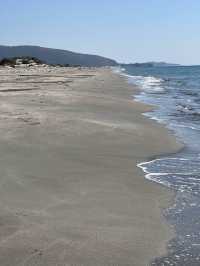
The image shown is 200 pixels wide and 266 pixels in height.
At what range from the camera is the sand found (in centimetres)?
477

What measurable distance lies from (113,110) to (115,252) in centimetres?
1345

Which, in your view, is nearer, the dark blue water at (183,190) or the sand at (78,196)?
the sand at (78,196)

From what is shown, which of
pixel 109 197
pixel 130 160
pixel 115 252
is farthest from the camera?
pixel 130 160

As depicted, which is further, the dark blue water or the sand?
the dark blue water

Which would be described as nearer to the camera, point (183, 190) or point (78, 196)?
point (78, 196)

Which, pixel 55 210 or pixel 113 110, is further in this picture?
pixel 113 110

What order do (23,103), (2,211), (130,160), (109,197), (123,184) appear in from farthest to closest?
(23,103)
(130,160)
(123,184)
(109,197)
(2,211)

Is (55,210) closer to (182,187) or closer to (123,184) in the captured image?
(123,184)

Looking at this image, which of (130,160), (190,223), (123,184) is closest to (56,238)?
(190,223)

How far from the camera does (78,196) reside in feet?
21.4

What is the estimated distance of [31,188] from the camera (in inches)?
265

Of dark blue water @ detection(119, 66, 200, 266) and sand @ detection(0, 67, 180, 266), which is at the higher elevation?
sand @ detection(0, 67, 180, 266)

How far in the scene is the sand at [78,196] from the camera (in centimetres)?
477

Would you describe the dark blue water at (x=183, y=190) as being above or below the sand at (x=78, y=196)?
below
